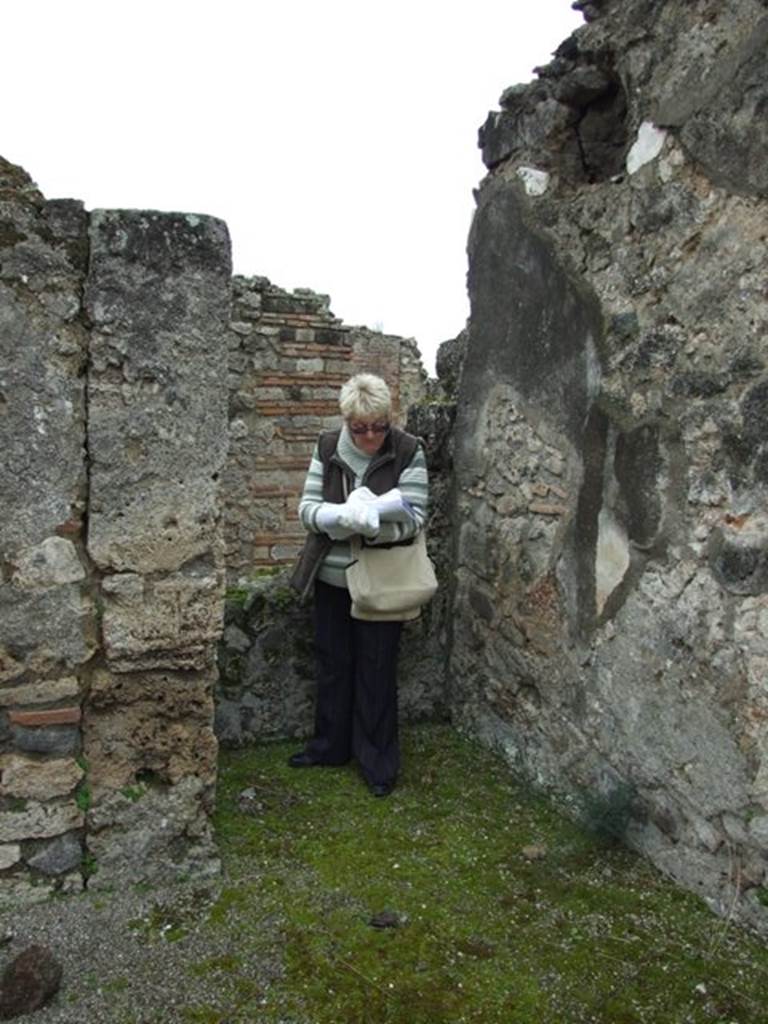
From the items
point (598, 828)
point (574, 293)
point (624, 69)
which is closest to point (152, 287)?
point (574, 293)

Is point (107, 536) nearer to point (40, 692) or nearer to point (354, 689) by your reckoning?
point (40, 692)

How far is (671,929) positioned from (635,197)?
7.92ft

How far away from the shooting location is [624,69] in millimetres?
3238

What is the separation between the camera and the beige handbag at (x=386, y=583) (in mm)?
3537

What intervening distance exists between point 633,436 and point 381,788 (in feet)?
5.58

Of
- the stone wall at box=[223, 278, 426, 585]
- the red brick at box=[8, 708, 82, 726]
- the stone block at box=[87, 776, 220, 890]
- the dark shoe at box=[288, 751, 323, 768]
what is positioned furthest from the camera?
the stone wall at box=[223, 278, 426, 585]

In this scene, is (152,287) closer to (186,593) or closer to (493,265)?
(186,593)

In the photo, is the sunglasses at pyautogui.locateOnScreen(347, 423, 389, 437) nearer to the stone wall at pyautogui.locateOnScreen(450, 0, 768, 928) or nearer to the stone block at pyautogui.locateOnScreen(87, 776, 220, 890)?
the stone wall at pyautogui.locateOnScreen(450, 0, 768, 928)

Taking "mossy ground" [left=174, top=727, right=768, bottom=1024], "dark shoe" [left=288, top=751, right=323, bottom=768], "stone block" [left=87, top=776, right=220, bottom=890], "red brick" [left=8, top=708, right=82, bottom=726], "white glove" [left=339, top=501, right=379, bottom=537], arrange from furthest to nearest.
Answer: "dark shoe" [left=288, top=751, right=323, bottom=768]
"white glove" [left=339, top=501, right=379, bottom=537]
"stone block" [left=87, top=776, right=220, bottom=890]
"red brick" [left=8, top=708, right=82, bottom=726]
"mossy ground" [left=174, top=727, right=768, bottom=1024]

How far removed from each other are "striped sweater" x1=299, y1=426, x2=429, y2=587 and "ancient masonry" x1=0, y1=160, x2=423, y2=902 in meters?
0.68

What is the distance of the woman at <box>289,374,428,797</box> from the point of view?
346 centimetres

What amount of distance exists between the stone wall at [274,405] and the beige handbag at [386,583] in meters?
4.42

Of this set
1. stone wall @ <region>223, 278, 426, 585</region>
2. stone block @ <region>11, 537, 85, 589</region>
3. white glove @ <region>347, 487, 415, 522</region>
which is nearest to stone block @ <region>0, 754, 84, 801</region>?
stone block @ <region>11, 537, 85, 589</region>

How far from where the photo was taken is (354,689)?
3.88 meters
